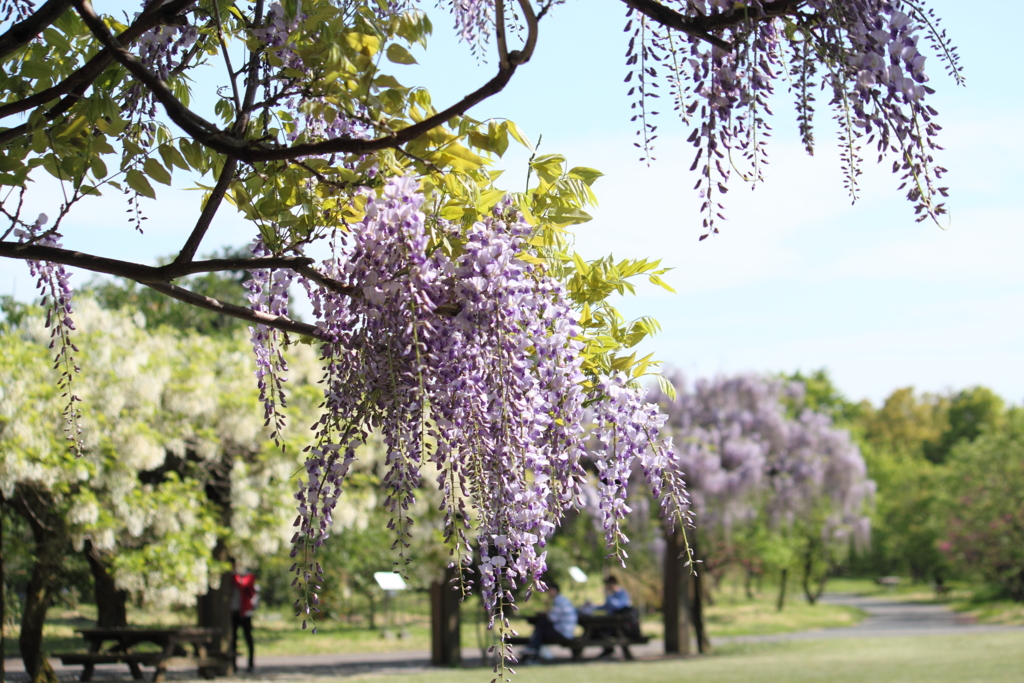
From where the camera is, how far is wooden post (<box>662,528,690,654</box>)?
15008mm

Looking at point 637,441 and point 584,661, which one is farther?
point 584,661

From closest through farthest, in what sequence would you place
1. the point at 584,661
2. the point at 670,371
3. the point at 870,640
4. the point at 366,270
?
the point at 366,270 → the point at 584,661 → the point at 870,640 → the point at 670,371

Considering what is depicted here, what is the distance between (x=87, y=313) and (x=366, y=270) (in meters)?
9.77

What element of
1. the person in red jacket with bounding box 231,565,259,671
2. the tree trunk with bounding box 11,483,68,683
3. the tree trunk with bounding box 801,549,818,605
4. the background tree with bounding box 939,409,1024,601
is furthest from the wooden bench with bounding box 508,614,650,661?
the tree trunk with bounding box 801,549,818,605

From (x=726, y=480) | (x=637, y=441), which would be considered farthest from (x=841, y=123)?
(x=726, y=480)

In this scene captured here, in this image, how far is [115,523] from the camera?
9352mm

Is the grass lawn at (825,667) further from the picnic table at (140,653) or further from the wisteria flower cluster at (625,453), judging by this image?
the wisteria flower cluster at (625,453)

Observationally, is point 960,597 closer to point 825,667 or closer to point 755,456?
point 755,456

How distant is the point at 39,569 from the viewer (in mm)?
9281

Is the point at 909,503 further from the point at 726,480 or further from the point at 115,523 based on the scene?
the point at 115,523

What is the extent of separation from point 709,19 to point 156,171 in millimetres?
1636

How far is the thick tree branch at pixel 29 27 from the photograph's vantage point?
2771 millimetres

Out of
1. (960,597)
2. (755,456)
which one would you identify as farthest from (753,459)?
(960,597)

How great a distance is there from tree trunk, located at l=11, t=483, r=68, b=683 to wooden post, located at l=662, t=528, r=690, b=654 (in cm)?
883
